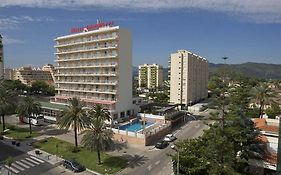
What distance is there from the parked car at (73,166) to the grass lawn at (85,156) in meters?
1.35

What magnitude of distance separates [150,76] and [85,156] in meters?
Answer: 137

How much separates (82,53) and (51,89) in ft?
206

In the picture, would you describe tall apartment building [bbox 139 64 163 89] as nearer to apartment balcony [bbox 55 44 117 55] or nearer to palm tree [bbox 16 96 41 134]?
apartment balcony [bbox 55 44 117 55]

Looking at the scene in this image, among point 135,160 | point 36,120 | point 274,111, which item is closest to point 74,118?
point 135,160

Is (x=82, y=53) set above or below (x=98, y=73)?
above

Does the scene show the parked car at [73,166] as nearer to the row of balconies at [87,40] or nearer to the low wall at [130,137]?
the low wall at [130,137]

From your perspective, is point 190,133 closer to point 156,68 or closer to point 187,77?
point 187,77

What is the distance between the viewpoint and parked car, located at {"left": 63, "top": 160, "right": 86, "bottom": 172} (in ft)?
113

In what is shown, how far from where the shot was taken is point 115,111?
59625mm

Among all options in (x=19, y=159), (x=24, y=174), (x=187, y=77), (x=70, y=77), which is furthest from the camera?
(x=187, y=77)

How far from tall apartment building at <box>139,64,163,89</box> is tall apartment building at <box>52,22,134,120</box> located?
334ft

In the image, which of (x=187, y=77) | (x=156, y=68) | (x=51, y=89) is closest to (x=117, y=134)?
(x=187, y=77)

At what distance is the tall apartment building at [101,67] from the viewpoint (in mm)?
60344

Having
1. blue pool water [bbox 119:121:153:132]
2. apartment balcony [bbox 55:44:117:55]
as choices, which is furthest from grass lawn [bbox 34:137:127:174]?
apartment balcony [bbox 55:44:117:55]
